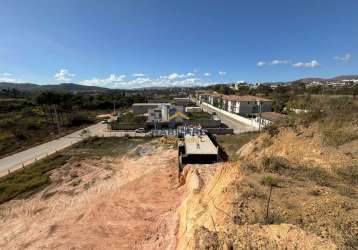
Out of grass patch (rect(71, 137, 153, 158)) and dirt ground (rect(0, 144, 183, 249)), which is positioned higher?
grass patch (rect(71, 137, 153, 158))

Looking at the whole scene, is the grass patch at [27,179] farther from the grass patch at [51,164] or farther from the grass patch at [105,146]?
the grass patch at [105,146]

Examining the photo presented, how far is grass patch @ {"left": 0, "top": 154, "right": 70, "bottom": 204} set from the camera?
16.7 m

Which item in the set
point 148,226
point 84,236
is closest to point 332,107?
point 148,226

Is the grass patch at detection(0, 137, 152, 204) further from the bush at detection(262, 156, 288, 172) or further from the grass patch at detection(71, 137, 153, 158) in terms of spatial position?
the bush at detection(262, 156, 288, 172)

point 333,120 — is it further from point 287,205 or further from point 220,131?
point 220,131

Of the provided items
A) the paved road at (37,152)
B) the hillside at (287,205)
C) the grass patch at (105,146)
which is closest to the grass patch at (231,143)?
the grass patch at (105,146)

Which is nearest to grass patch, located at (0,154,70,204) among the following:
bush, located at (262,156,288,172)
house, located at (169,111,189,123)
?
bush, located at (262,156,288,172)

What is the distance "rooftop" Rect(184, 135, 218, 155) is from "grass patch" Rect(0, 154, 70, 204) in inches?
574

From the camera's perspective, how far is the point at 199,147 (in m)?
24.3

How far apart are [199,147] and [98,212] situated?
45.1 ft

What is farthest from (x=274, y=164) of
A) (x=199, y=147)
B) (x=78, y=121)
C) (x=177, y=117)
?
(x=78, y=121)

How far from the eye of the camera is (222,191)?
9484 mm

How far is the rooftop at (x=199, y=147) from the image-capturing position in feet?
73.2

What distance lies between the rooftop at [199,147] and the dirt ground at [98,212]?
314 centimetres
